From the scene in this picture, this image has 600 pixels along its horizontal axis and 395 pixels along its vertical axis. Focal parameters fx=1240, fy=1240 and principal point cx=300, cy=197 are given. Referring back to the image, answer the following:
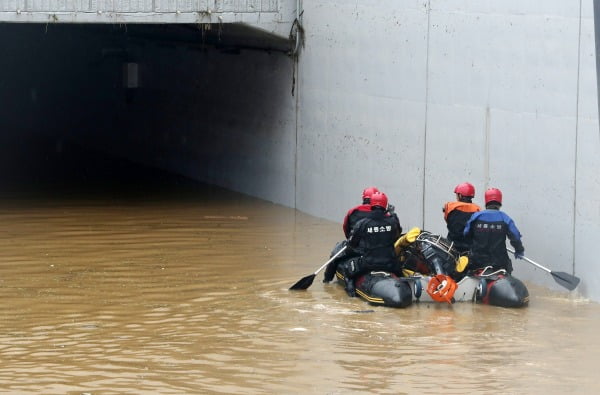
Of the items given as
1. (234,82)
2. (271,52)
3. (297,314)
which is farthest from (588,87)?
(234,82)

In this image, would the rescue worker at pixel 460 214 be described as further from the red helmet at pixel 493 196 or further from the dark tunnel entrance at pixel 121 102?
the dark tunnel entrance at pixel 121 102

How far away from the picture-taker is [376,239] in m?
14.0

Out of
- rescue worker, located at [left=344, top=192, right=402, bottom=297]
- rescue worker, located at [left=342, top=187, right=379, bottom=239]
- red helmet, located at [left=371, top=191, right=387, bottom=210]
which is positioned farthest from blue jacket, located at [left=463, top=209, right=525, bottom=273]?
rescue worker, located at [left=342, top=187, right=379, bottom=239]

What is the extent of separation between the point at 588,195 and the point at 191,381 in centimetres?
546

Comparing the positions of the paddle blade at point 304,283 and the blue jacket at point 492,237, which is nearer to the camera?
the blue jacket at point 492,237

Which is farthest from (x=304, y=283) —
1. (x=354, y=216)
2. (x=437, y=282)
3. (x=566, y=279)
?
(x=566, y=279)

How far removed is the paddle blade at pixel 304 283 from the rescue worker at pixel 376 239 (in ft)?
1.91

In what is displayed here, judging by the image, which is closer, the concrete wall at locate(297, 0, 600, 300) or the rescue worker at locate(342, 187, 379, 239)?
the concrete wall at locate(297, 0, 600, 300)

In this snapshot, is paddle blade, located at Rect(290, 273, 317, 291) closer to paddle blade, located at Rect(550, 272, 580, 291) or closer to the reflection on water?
the reflection on water

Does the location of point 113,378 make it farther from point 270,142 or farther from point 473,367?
point 270,142

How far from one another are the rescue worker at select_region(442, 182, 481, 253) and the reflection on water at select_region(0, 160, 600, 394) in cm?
97

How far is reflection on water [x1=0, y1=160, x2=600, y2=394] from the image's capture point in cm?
1059

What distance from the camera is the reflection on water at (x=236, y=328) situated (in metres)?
10.6

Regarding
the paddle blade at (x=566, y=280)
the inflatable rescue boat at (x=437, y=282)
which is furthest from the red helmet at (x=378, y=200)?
the paddle blade at (x=566, y=280)
